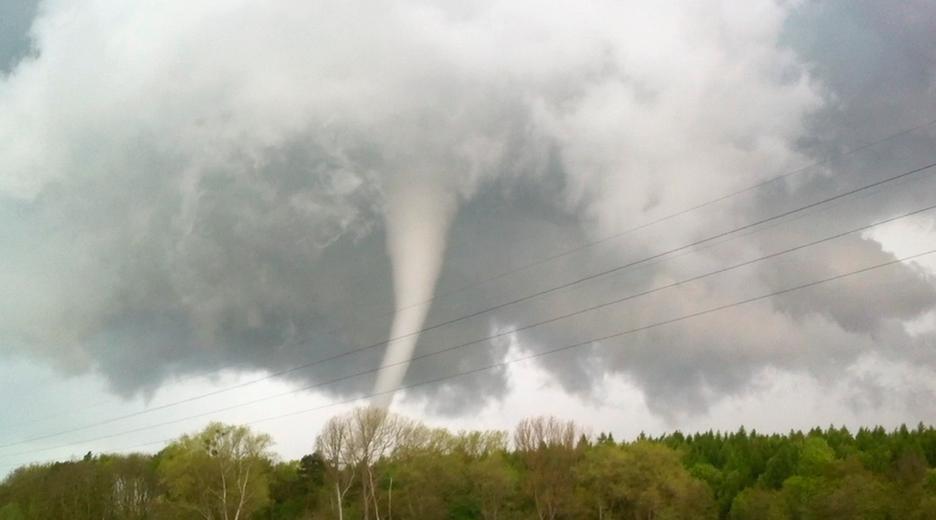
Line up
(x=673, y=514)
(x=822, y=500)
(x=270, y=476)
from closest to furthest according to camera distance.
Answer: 1. (x=822, y=500)
2. (x=673, y=514)
3. (x=270, y=476)

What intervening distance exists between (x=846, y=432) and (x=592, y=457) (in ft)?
260

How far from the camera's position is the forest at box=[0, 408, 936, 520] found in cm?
8294

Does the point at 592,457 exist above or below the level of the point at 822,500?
above

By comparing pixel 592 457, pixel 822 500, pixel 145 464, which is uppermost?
pixel 145 464

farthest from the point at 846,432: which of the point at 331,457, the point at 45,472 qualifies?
the point at 45,472

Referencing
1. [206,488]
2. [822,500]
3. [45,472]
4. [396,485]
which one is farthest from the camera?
[45,472]

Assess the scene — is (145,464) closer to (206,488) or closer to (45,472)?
(45,472)

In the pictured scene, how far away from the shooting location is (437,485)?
89.6 metres

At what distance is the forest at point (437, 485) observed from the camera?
8294cm

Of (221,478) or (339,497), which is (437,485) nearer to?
(339,497)

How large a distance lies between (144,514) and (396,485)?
2810 centimetres

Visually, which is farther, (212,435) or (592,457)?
(212,435)

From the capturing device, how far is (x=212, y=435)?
97000 mm

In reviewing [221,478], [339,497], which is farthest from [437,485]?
[221,478]
